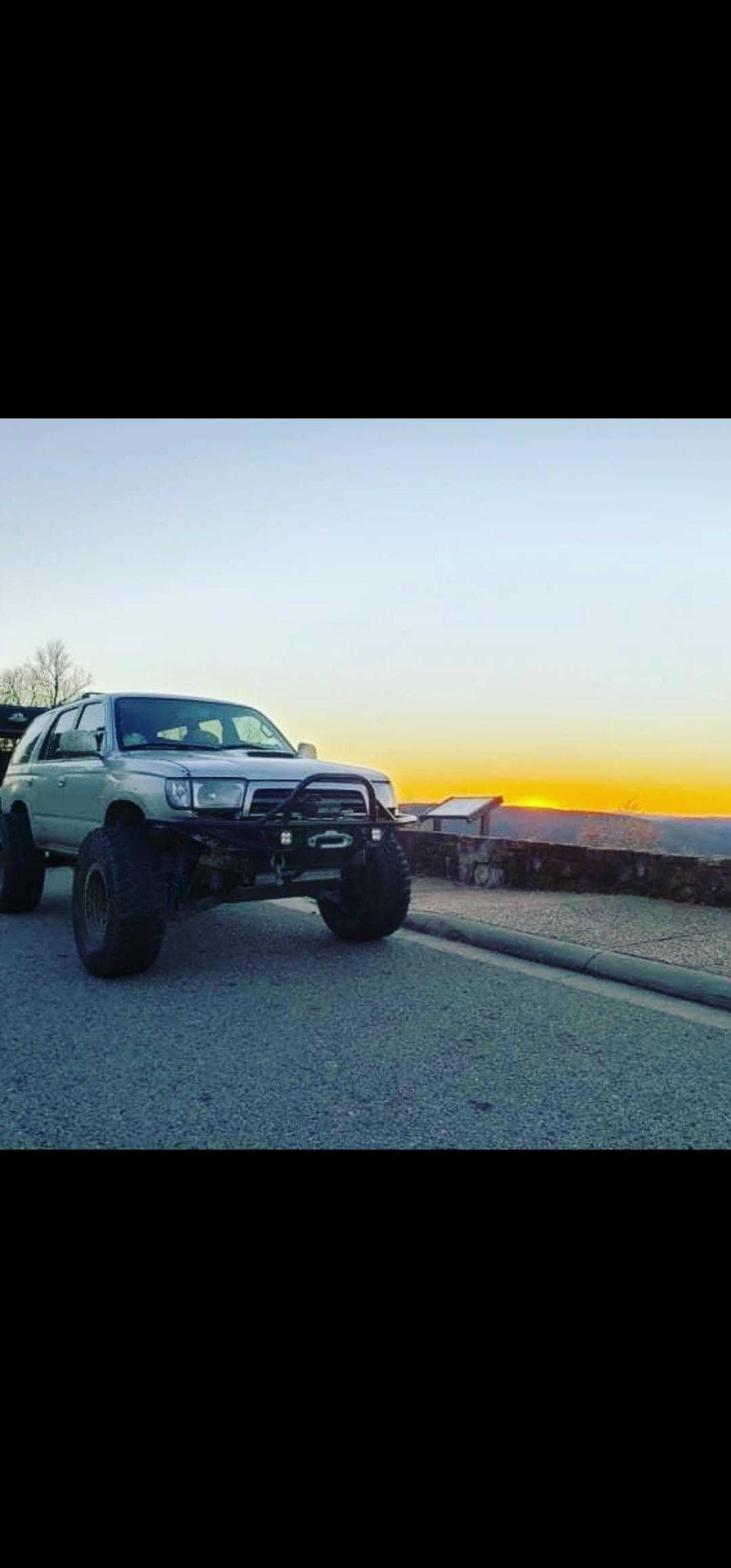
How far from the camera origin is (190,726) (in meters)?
7.40

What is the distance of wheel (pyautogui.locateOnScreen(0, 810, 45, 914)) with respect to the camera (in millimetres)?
8398

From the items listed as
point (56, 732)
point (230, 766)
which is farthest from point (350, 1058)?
point (56, 732)

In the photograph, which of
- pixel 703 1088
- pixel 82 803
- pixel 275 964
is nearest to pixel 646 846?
pixel 275 964

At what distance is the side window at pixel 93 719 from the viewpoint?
721 centimetres

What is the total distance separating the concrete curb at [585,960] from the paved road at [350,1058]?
0.56 feet

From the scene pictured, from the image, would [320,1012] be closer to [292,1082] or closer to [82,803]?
[292,1082]

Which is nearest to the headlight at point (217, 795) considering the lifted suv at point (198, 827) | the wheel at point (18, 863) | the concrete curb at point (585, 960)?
the lifted suv at point (198, 827)

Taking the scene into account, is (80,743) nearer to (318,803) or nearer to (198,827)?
(198,827)

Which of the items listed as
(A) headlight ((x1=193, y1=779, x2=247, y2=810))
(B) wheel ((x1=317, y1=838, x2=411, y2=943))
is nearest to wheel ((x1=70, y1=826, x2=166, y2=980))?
(A) headlight ((x1=193, y1=779, x2=247, y2=810))

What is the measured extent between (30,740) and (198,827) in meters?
3.77

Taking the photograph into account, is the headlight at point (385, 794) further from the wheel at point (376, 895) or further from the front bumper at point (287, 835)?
the wheel at point (376, 895)

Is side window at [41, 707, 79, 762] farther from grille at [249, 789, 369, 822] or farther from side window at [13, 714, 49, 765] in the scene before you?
grille at [249, 789, 369, 822]

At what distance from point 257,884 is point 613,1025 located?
228 centimetres

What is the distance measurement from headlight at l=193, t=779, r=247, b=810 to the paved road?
3.56ft
